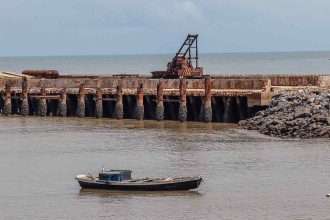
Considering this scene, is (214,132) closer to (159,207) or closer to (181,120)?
(181,120)

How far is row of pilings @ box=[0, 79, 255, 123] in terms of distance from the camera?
67438 millimetres

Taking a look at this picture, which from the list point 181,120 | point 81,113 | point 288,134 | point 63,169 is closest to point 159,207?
point 63,169

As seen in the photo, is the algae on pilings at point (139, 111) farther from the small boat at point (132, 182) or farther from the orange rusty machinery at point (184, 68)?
the small boat at point (132, 182)

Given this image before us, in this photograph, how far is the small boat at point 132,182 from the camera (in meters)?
40.9

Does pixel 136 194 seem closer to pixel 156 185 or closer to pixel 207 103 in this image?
pixel 156 185

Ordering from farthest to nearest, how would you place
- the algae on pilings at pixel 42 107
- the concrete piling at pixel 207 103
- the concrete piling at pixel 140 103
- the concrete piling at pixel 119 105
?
the algae on pilings at pixel 42 107 < the concrete piling at pixel 119 105 < the concrete piling at pixel 140 103 < the concrete piling at pixel 207 103

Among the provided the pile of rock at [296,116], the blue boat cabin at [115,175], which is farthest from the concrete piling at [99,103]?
the blue boat cabin at [115,175]

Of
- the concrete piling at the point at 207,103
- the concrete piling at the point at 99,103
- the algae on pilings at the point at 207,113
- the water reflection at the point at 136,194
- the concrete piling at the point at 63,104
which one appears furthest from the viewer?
the concrete piling at the point at 63,104

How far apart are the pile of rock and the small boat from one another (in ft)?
59.3

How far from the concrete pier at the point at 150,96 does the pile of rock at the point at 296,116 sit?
2263mm

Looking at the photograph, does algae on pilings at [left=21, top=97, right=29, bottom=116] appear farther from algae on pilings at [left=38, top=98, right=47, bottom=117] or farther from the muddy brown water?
the muddy brown water

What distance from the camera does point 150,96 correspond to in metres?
71.1

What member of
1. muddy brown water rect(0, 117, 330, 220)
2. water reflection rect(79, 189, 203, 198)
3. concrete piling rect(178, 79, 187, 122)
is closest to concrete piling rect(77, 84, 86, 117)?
muddy brown water rect(0, 117, 330, 220)

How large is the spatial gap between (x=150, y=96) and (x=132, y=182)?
30110 millimetres
